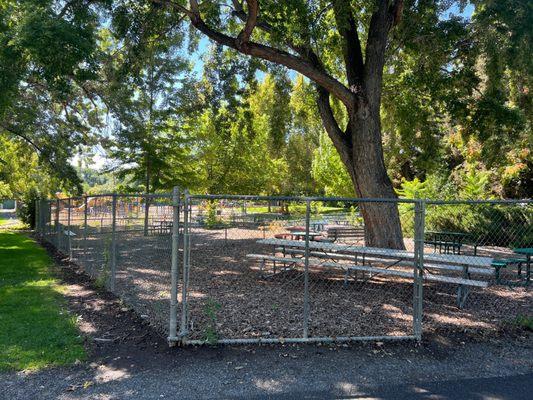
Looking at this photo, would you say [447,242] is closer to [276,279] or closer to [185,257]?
[276,279]

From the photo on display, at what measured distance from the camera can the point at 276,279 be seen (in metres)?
9.78

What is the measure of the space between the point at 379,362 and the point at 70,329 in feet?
13.6

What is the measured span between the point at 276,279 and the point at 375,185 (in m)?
3.02

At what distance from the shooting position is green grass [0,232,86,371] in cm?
517

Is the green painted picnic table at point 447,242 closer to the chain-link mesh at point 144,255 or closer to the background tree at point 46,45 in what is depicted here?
the chain-link mesh at point 144,255

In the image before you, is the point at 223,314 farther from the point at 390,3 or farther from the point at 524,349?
the point at 390,3

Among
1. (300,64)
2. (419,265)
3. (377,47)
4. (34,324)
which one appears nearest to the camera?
(419,265)

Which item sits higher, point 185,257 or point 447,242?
point 185,257

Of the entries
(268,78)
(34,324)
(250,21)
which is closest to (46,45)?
(250,21)

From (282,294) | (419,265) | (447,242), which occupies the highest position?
(419,265)

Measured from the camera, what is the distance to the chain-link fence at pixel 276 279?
5.85 meters

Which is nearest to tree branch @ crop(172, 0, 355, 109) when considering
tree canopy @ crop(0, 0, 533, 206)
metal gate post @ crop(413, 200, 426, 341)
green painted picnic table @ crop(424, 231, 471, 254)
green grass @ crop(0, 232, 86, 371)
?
tree canopy @ crop(0, 0, 533, 206)

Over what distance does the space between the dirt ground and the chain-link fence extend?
0.99ft

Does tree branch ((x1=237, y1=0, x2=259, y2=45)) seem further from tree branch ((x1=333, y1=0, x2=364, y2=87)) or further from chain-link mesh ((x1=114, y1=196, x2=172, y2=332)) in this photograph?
chain-link mesh ((x1=114, y1=196, x2=172, y2=332))
